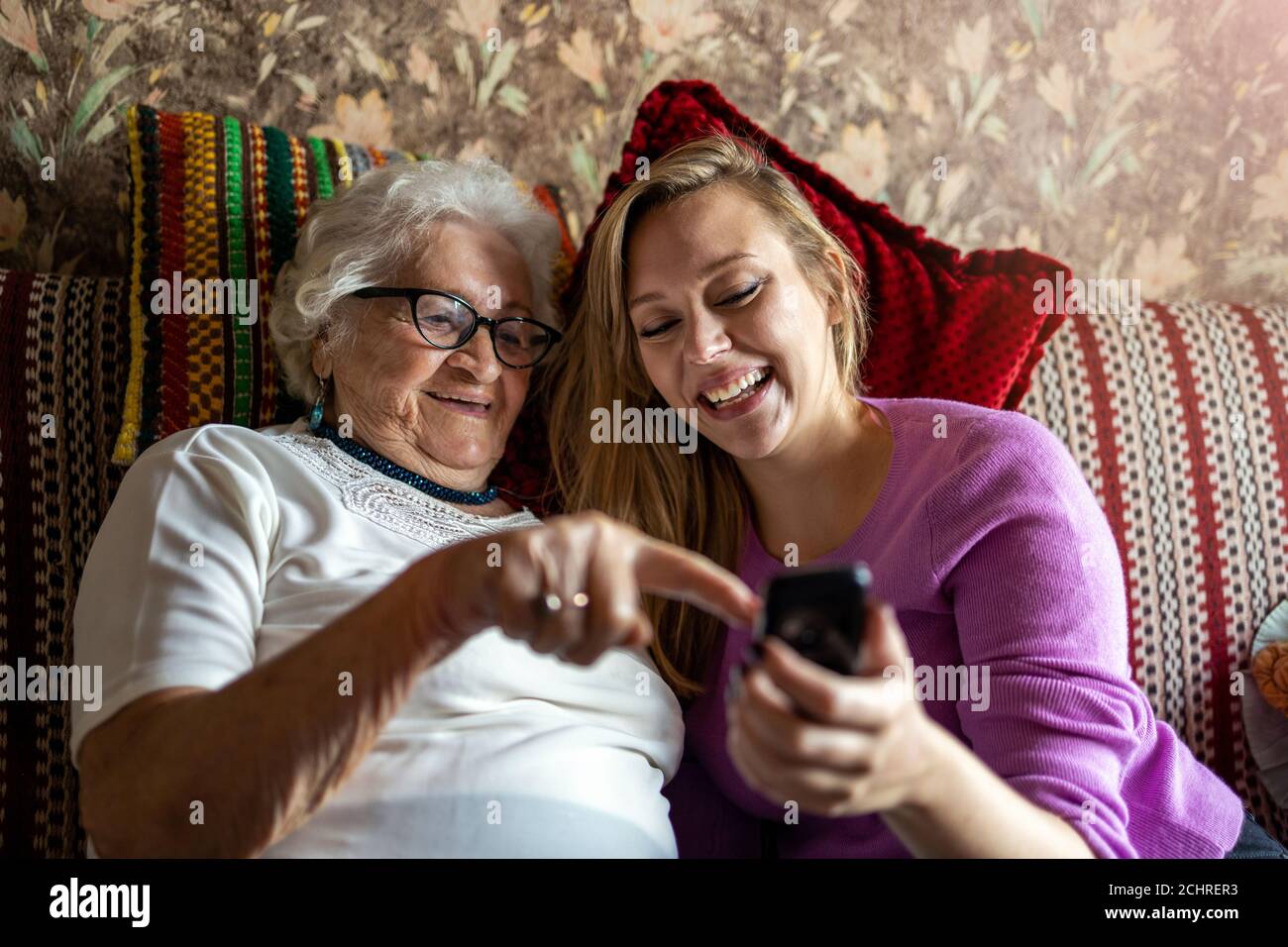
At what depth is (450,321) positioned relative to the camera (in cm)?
137

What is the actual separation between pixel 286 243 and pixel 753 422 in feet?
2.42

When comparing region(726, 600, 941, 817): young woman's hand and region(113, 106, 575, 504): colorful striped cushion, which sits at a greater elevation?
region(113, 106, 575, 504): colorful striped cushion

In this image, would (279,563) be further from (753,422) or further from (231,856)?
(753,422)

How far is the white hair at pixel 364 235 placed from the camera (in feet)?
4.51

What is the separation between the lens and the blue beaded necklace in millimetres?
1337

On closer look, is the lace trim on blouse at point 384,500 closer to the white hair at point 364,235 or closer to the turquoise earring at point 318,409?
the turquoise earring at point 318,409

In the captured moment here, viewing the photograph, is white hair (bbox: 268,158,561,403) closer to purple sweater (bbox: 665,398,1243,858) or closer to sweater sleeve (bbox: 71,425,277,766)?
sweater sleeve (bbox: 71,425,277,766)

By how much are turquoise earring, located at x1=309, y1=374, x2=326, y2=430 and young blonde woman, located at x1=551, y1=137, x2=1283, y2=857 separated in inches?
12.8

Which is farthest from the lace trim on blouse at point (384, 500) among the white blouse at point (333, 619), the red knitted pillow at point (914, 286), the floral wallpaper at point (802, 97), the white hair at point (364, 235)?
the floral wallpaper at point (802, 97)

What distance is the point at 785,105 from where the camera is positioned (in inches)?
75.4

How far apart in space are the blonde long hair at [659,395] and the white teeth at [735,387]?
6.3 inches

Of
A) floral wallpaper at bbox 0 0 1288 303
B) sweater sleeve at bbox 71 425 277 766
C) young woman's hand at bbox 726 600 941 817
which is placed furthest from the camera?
floral wallpaper at bbox 0 0 1288 303

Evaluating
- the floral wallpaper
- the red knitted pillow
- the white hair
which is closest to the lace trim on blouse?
the white hair
